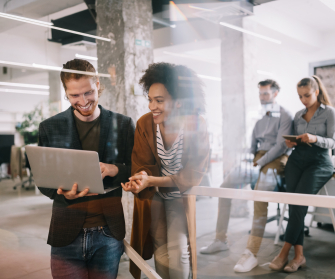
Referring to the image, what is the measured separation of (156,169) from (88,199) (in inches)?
10.6

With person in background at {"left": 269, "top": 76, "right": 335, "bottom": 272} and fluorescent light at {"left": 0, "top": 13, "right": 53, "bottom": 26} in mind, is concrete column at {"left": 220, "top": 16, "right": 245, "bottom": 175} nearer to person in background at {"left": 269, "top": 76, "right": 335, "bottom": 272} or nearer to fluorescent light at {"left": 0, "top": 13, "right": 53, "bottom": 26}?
person in background at {"left": 269, "top": 76, "right": 335, "bottom": 272}

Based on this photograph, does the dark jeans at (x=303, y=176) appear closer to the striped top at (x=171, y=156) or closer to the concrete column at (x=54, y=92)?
the striped top at (x=171, y=156)

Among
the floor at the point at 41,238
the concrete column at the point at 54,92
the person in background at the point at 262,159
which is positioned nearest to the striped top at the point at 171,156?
the floor at the point at 41,238

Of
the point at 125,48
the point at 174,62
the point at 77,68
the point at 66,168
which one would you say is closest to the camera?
the point at 66,168

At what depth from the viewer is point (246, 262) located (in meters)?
1.24

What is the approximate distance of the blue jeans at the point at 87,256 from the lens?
36.0 inches

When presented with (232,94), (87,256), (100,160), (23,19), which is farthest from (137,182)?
(23,19)

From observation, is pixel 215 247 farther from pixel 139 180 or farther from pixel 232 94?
pixel 232 94

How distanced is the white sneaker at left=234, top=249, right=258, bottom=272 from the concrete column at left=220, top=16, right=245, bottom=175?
0.39m

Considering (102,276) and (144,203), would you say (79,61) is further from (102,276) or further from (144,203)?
(102,276)

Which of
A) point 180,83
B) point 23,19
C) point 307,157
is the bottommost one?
point 307,157

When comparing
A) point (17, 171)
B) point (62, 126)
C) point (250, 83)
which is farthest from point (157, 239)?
point (250, 83)

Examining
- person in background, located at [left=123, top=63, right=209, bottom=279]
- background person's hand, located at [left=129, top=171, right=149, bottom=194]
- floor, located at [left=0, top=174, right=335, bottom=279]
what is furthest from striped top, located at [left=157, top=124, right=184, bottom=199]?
floor, located at [left=0, top=174, right=335, bottom=279]

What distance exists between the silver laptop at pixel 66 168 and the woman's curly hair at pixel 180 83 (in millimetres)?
381
